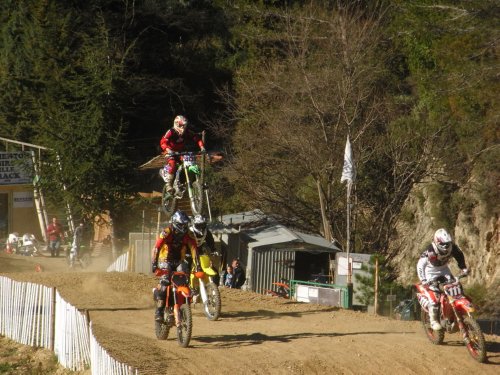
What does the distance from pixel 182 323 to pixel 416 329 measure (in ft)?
15.5

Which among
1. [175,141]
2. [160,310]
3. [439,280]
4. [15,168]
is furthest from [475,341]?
[15,168]

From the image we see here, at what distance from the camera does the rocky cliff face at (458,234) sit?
29.2m

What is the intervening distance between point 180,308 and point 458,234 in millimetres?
19643

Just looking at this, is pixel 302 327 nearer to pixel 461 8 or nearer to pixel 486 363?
pixel 486 363

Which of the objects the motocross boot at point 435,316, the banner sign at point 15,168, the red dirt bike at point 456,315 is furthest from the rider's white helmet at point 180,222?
the banner sign at point 15,168

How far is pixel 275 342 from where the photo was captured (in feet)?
45.5

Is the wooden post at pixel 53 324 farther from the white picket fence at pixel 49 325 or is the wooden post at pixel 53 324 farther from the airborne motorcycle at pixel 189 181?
the airborne motorcycle at pixel 189 181

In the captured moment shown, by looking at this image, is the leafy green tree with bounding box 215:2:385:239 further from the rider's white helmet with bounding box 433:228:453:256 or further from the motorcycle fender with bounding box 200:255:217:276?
the rider's white helmet with bounding box 433:228:453:256

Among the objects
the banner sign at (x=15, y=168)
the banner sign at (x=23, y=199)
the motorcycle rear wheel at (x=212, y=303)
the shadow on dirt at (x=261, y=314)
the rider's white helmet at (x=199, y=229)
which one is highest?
the banner sign at (x=15, y=168)

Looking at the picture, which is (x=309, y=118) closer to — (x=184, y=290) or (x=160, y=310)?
(x=160, y=310)

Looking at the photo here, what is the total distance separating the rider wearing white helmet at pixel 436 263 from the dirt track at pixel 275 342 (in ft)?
2.18

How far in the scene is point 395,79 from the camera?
3831cm

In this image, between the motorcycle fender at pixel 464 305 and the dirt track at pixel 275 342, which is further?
the motorcycle fender at pixel 464 305

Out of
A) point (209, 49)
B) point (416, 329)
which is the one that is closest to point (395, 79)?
point (209, 49)
